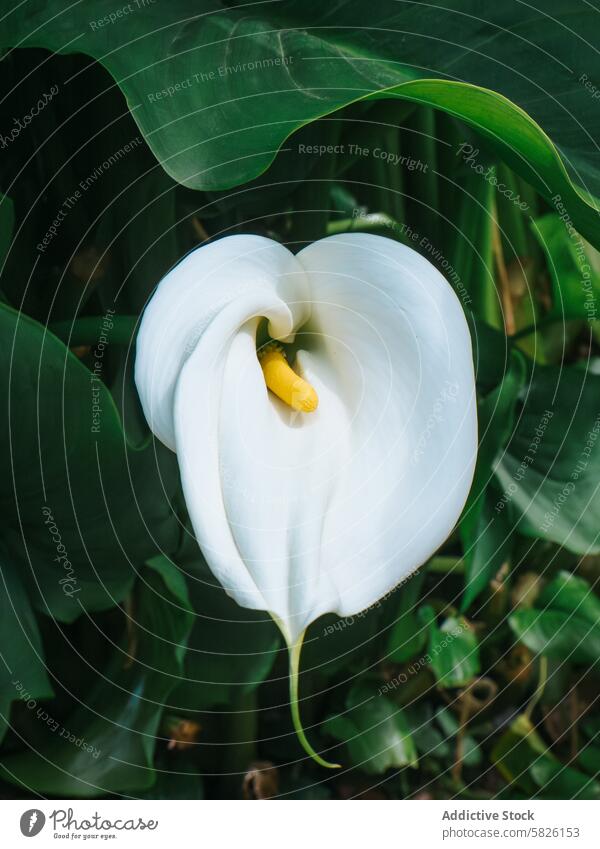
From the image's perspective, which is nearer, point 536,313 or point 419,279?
point 419,279

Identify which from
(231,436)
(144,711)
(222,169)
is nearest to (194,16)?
(222,169)

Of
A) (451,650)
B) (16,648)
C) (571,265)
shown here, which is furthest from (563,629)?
(16,648)

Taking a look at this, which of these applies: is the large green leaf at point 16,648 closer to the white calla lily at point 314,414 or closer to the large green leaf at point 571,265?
the white calla lily at point 314,414

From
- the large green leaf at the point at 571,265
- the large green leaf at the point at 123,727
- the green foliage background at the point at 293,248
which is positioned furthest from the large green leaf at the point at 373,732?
the large green leaf at the point at 571,265
